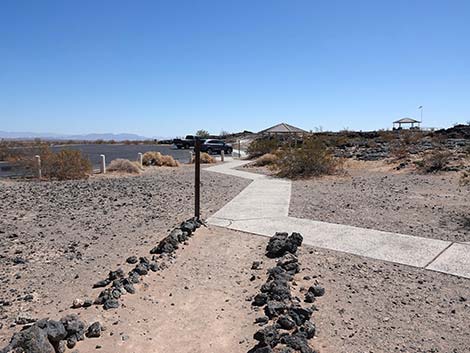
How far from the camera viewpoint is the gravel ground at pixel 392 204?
27.6 feet

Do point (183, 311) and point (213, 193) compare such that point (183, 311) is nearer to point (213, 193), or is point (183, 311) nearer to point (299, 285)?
point (299, 285)

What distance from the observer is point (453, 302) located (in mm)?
4887

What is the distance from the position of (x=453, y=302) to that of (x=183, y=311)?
3113 millimetres

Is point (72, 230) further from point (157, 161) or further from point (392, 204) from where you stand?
point (157, 161)

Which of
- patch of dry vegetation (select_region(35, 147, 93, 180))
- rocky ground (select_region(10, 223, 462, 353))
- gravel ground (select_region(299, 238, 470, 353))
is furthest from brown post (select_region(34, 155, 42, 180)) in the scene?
gravel ground (select_region(299, 238, 470, 353))

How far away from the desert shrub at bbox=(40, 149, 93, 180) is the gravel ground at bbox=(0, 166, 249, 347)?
2267 millimetres

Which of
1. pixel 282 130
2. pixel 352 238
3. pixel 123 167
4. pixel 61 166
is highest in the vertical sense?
pixel 282 130

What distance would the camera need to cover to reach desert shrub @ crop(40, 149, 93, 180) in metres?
18.1

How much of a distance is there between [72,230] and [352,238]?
5.48m

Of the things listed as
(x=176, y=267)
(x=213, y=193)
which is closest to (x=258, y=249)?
(x=176, y=267)

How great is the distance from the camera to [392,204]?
11.0 meters

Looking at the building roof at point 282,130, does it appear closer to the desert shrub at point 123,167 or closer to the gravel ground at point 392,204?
the desert shrub at point 123,167

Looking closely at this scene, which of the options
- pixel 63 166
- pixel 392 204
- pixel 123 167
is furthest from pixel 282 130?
pixel 392 204

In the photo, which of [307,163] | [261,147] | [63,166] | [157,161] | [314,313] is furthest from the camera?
[261,147]
